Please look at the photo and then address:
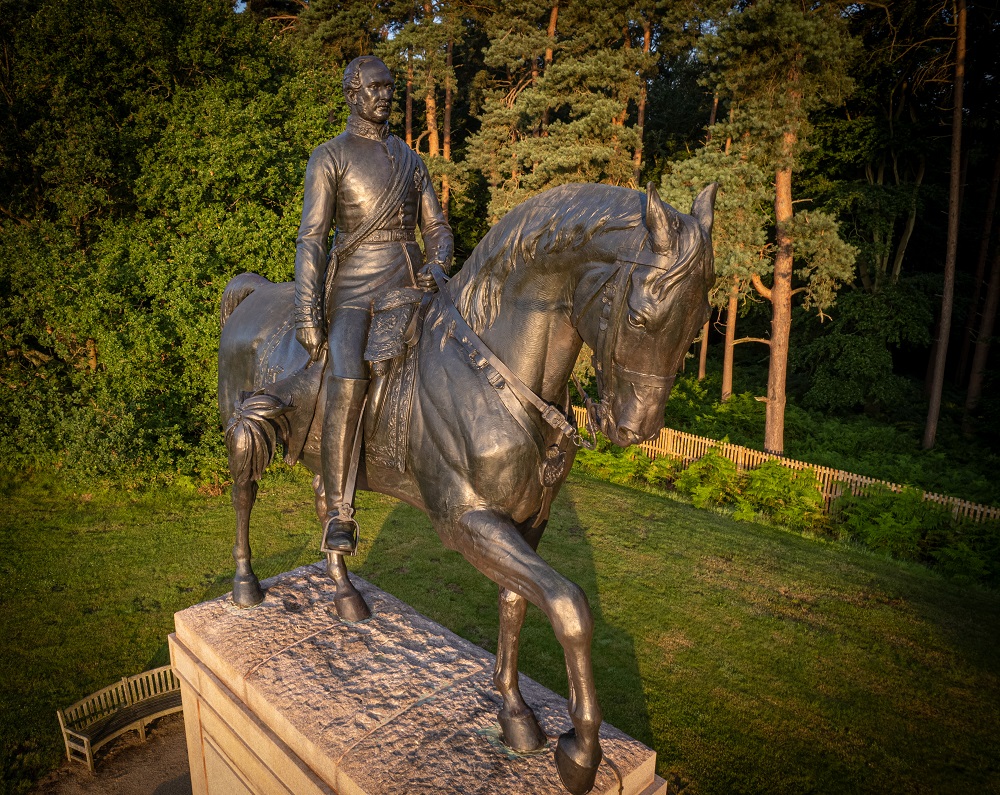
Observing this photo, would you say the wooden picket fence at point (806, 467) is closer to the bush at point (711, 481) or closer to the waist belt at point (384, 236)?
the bush at point (711, 481)

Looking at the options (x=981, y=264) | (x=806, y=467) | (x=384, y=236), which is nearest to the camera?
(x=384, y=236)

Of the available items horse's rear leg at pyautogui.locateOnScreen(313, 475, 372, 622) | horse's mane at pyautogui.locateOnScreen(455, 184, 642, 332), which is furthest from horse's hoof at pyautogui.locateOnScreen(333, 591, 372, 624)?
horse's mane at pyautogui.locateOnScreen(455, 184, 642, 332)

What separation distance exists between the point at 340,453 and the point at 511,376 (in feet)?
4.29

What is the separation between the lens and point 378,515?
11.6m

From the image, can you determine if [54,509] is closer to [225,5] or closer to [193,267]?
[193,267]

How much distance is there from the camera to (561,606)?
113 inches

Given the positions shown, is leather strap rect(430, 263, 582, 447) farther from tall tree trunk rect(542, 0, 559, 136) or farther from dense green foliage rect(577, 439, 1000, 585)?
tall tree trunk rect(542, 0, 559, 136)

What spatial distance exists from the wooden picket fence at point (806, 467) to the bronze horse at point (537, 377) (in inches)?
282

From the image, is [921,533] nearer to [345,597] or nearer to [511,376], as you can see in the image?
[345,597]

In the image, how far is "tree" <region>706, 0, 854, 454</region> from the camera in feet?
42.1

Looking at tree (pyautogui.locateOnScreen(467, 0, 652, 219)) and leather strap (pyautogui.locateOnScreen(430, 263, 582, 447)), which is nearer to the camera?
leather strap (pyautogui.locateOnScreen(430, 263, 582, 447))

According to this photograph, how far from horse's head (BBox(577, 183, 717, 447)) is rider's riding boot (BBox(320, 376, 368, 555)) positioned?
1.60 metres

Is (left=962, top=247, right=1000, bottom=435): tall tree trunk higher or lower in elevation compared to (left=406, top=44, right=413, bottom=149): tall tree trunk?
lower

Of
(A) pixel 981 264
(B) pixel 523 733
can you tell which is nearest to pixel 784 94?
(A) pixel 981 264
